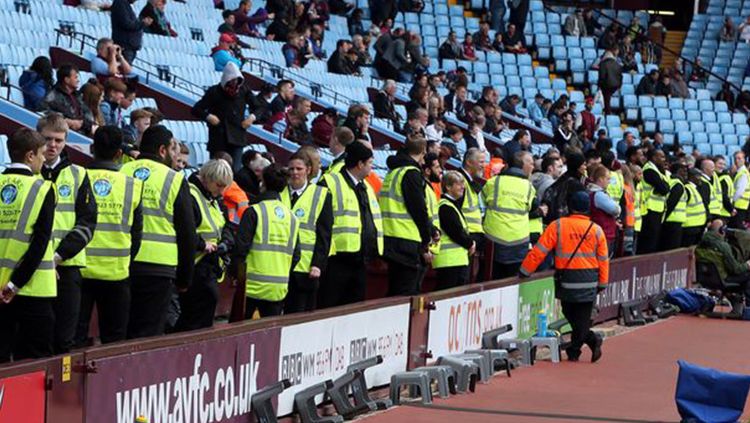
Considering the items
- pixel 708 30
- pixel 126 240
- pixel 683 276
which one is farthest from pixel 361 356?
pixel 708 30

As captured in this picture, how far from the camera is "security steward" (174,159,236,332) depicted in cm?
1057

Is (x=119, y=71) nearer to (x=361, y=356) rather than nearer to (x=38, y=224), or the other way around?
(x=361, y=356)

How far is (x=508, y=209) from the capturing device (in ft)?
51.1

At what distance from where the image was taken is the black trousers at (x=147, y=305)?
986cm

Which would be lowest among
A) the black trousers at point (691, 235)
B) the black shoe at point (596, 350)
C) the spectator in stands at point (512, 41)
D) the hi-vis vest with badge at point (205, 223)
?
the black trousers at point (691, 235)

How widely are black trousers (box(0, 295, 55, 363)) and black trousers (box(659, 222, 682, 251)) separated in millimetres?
13912

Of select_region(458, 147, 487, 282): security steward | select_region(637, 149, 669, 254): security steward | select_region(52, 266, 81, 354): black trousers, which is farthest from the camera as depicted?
select_region(637, 149, 669, 254): security steward

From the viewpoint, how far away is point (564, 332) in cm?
1680

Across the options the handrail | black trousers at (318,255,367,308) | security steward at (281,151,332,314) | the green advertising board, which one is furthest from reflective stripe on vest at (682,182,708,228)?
the handrail

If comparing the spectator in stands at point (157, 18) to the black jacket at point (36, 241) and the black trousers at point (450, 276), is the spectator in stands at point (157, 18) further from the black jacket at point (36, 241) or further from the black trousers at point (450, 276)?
the black jacket at point (36, 241)

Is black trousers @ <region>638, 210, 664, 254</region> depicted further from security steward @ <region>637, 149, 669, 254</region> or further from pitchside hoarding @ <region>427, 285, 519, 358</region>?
pitchside hoarding @ <region>427, 285, 519, 358</region>

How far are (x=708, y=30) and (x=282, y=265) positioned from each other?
1096 inches

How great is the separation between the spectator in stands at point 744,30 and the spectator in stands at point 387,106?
1407 centimetres

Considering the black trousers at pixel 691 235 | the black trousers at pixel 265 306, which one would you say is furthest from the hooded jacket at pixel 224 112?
the black trousers at pixel 691 235
